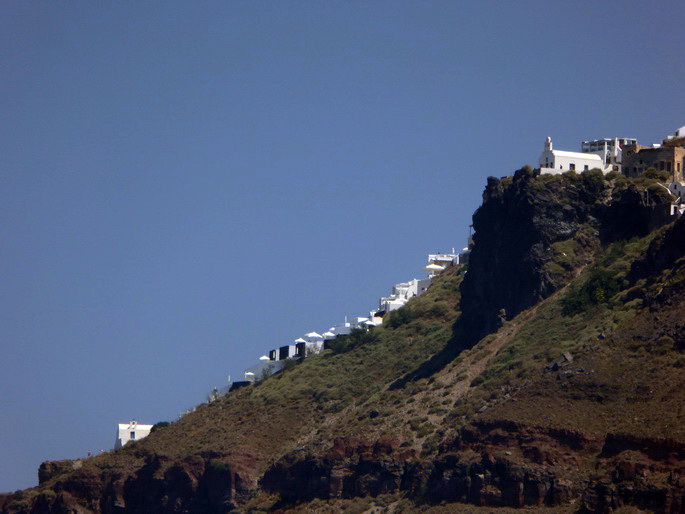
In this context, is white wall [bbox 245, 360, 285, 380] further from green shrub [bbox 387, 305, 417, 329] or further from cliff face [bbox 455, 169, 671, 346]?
cliff face [bbox 455, 169, 671, 346]

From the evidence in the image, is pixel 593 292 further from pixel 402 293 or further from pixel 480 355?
pixel 402 293

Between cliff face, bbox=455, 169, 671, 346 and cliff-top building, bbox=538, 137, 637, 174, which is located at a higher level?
cliff-top building, bbox=538, 137, 637, 174

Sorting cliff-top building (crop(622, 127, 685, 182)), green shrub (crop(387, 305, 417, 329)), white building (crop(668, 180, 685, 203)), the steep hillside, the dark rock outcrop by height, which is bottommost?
the dark rock outcrop

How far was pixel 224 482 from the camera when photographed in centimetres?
8881

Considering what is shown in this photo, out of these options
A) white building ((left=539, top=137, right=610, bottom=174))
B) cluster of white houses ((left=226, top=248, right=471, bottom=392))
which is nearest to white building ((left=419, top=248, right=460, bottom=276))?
cluster of white houses ((left=226, top=248, right=471, bottom=392))

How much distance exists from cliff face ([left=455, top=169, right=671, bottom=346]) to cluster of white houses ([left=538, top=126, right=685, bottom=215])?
9.28ft

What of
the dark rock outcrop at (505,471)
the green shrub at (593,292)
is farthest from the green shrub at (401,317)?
the green shrub at (593,292)

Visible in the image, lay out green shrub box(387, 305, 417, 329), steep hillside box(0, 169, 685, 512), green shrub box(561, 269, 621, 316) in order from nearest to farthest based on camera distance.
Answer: steep hillside box(0, 169, 685, 512)
green shrub box(561, 269, 621, 316)
green shrub box(387, 305, 417, 329)

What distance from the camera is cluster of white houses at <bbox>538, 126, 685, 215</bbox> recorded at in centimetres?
9025

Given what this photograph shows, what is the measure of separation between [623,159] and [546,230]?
958cm

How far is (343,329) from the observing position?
113m

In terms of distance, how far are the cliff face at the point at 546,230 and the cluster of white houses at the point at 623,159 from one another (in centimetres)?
283

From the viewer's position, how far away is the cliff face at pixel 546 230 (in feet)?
279

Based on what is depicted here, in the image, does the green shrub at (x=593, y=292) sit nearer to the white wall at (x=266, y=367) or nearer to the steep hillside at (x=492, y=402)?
the steep hillside at (x=492, y=402)
